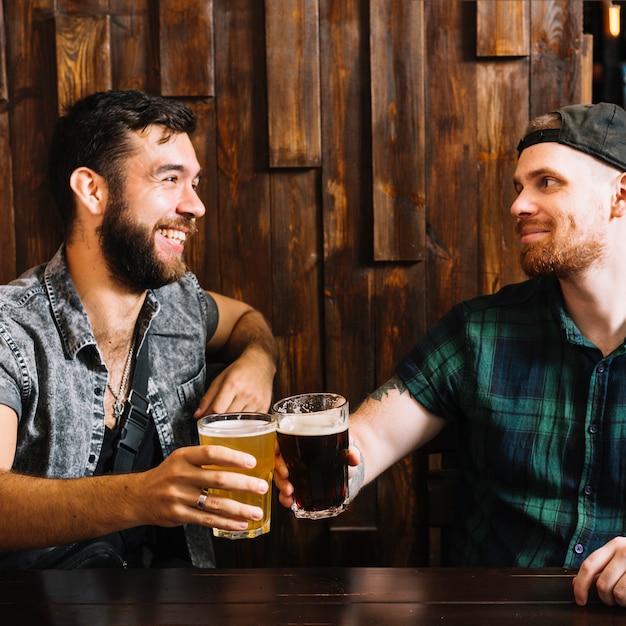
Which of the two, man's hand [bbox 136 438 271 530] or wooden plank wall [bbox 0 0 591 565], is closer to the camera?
man's hand [bbox 136 438 271 530]

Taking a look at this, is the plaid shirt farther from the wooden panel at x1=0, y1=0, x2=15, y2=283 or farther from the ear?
the wooden panel at x1=0, y1=0, x2=15, y2=283

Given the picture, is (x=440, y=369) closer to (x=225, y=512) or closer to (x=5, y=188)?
(x=225, y=512)

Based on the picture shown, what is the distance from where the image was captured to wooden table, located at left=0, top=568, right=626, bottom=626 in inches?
45.9

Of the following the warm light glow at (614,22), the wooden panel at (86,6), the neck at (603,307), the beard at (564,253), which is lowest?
the neck at (603,307)

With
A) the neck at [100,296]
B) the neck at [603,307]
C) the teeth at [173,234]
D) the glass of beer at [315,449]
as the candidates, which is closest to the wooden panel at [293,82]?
the teeth at [173,234]

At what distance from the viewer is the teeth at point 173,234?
6.89 ft

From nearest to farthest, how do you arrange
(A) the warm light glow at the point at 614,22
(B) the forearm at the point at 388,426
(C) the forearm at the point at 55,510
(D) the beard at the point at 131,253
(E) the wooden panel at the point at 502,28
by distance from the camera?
(C) the forearm at the point at 55,510 → (B) the forearm at the point at 388,426 → (D) the beard at the point at 131,253 → (E) the wooden panel at the point at 502,28 → (A) the warm light glow at the point at 614,22

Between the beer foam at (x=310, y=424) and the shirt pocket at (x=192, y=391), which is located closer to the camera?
the beer foam at (x=310, y=424)

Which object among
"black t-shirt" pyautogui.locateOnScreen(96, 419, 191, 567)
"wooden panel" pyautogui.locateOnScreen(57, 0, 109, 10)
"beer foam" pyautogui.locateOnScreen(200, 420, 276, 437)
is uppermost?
"wooden panel" pyautogui.locateOnScreen(57, 0, 109, 10)

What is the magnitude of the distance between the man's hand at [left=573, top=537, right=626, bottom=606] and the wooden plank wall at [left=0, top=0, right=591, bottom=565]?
129 cm

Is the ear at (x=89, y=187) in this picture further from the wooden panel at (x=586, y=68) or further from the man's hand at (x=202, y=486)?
the wooden panel at (x=586, y=68)

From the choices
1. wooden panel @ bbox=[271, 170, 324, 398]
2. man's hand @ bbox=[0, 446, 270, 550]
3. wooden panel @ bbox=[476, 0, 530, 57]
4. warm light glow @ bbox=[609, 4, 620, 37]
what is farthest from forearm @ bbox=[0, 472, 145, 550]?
warm light glow @ bbox=[609, 4, 620, 37]

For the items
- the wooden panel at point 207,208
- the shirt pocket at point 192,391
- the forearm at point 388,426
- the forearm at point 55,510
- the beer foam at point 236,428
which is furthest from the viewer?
the wooden panel at point 207,208

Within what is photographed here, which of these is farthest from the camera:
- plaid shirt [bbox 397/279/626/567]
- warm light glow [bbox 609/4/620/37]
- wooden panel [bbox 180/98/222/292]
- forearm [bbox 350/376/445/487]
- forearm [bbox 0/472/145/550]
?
warm light glow [bbox 609/4/620/37]
